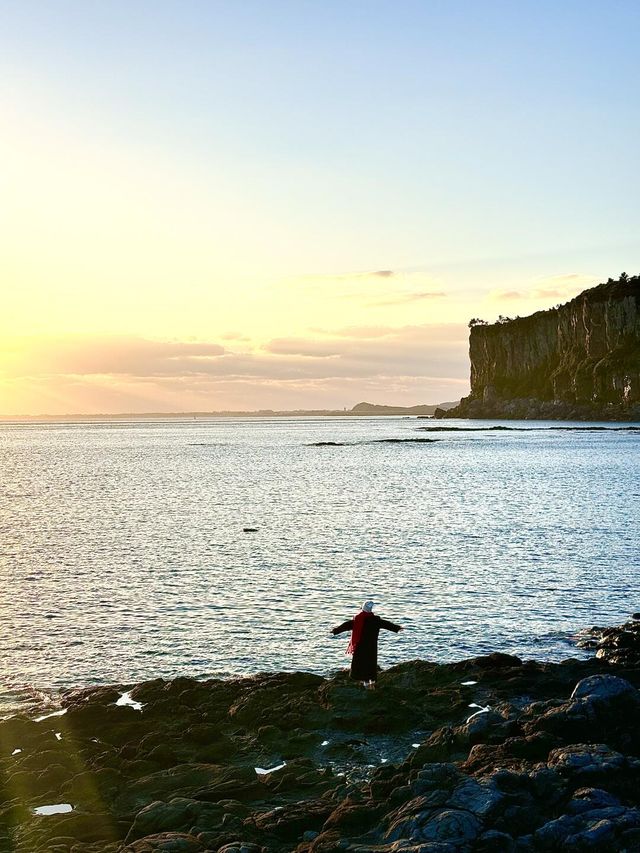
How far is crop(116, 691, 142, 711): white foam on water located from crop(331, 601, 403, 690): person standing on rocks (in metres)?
4.50

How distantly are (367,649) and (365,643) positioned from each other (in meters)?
0.17

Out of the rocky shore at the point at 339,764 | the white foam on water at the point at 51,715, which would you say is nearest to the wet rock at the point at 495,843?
the rocky shore at the point at 339,764

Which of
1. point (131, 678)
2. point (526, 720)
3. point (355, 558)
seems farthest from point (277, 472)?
point (526, 720)

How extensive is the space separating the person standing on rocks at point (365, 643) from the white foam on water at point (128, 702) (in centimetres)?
450

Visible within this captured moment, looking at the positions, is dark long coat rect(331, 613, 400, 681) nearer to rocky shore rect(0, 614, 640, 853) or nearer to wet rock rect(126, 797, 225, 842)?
rocky shore rect(0, 614, 640, 853)

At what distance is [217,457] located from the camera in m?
121

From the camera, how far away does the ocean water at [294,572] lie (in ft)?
71.3

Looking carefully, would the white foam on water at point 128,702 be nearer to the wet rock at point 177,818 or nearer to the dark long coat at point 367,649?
the dark long coat at point 367,649

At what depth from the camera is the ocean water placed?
21.7m

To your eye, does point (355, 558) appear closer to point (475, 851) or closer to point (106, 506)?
point (475, 851)

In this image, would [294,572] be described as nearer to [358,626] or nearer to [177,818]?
[358,626]

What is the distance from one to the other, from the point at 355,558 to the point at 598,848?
25.2 meters

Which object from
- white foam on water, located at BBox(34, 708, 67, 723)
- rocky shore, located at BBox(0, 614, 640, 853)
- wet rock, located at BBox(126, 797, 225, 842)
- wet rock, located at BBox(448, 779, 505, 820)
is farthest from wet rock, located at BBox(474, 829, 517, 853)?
white foam on water, located at BBox(34, 708, 67, 723)

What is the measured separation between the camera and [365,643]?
1762 centimetres
